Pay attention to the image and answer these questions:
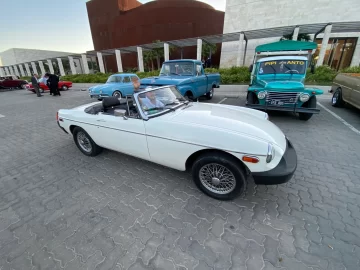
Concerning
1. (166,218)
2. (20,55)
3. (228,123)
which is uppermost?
(20,55)

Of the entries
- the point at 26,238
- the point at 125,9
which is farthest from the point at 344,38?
the point at 125,9

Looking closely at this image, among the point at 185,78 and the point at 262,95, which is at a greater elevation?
the point at 185,78

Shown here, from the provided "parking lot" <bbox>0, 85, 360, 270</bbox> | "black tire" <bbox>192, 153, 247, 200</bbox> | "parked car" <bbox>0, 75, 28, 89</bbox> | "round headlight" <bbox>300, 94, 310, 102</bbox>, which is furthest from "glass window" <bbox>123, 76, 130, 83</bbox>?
"parked car" <bbox>0, 75, 28, 89</bbox>

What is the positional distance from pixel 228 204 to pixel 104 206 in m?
1.77

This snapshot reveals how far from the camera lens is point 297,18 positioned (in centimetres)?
1761

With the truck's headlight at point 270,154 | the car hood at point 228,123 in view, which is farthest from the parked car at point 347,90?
the truck's headlight at point 270,154

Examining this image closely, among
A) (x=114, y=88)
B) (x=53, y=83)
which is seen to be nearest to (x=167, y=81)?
(x=114, y=88)

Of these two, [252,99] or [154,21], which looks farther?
[154,21]

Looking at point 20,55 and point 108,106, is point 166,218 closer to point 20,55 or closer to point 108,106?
point 108,106

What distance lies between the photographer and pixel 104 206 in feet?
7.92

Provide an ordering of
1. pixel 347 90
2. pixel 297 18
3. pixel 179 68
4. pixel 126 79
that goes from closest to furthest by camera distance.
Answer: pixel 347 90, pixel 179 68, pixel 126 79, pixel 297 18

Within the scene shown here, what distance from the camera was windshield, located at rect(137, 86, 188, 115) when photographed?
9.01 feet

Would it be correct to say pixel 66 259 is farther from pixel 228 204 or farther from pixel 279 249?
pixel 279 249

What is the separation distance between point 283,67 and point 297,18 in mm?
17259
